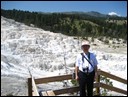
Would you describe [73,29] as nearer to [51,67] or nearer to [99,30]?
[99,30]

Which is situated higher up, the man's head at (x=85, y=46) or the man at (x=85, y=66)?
the man's head at (x=85, y=46)

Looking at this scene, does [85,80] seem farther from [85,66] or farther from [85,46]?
[85,46]

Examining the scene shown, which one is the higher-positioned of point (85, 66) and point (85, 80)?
point (85, 66)

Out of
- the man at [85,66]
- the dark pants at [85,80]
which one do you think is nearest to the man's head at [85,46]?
the man at [85,66]

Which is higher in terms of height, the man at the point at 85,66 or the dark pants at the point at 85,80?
the man at the point at 85,66

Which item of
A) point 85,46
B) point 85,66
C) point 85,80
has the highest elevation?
point 85,46

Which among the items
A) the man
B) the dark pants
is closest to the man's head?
the man

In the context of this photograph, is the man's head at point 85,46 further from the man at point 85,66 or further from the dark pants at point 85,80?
the dark pants at point 85,80

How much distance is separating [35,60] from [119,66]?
3.81m

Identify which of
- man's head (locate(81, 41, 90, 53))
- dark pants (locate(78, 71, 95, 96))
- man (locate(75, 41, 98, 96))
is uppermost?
man's head (locate(81, 41, 90, 53))

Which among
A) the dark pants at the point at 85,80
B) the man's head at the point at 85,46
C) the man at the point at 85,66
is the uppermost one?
the man's head at the point at 85,46

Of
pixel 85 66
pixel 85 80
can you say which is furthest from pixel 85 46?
pixel 85 80

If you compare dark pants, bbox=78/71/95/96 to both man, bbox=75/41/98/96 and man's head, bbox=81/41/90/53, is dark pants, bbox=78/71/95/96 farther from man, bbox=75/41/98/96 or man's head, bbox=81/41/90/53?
man's head, bbox=81/41/90/53

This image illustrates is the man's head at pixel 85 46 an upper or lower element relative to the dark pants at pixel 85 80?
upper
